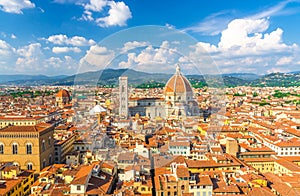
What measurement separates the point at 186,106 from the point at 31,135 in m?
4.79

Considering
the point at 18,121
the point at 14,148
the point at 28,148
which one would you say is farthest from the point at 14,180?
the point at 18,121

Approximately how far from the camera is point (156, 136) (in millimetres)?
8078

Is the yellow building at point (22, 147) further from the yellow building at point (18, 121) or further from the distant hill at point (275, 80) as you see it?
the distant hill at point (275, 80)

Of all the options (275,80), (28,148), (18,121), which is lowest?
(18,121)

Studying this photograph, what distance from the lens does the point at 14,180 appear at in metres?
6.30

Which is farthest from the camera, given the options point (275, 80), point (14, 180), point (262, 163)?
Answer: point (275, 80)

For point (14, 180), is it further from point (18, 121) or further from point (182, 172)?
point (18, 121)

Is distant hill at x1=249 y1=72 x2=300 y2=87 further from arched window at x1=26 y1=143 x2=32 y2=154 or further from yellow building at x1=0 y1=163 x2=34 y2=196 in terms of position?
yellow building at x1=0 y1=163 x2=34 y2=196

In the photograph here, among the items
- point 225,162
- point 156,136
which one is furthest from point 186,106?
point 225,162

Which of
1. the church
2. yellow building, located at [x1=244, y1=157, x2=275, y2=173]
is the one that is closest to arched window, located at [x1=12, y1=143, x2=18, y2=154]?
the church

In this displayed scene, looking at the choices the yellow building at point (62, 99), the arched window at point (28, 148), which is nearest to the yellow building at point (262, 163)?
the arched window at point (28, 148)

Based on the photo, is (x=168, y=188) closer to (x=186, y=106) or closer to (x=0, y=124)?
(x=186, y=106)

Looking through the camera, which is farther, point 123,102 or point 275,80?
point 275,80

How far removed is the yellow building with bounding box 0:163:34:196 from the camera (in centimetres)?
587
